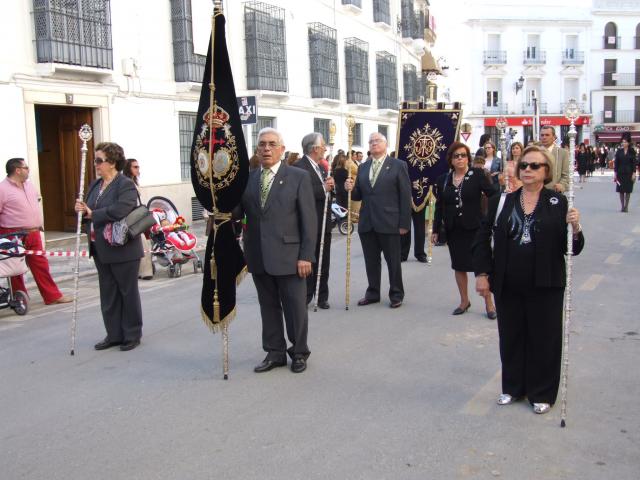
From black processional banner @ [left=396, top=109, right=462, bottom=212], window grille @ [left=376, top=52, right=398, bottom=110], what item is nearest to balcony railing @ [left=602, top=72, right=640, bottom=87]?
window grille @ [left=376, top=52, right=398, bottom=110]

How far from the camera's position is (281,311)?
595cm

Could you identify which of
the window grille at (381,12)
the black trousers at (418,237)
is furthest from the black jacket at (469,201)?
the window grille at (381,12)

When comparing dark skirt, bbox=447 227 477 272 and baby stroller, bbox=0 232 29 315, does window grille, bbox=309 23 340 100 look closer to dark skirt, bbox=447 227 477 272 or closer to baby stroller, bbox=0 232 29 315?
baby stroller, bbox=0 232 29 315

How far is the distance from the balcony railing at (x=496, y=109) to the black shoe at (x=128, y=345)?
50278mm

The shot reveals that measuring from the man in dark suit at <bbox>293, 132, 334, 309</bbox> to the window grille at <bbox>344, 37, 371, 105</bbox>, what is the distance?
744 inches

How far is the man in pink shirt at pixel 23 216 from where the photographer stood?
8.58m

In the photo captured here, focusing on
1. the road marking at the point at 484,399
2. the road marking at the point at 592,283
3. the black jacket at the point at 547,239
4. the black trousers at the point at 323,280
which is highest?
the black jacket at the point at 547,239

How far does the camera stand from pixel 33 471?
4.09 m

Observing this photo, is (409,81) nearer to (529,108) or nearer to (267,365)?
(529,108)

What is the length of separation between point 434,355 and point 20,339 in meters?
4.16

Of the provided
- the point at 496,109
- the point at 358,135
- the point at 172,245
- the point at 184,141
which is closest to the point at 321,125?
the point at 358,135

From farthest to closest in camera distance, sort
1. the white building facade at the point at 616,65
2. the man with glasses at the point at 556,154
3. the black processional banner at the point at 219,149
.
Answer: the white building facade at the point at 616,65
the man with glasses at the point at 556,154
the black processional banner at the point at 219,149

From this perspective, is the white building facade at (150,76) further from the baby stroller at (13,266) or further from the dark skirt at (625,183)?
the dark skirt at (625,183)

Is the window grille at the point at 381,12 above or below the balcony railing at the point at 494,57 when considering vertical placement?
below
